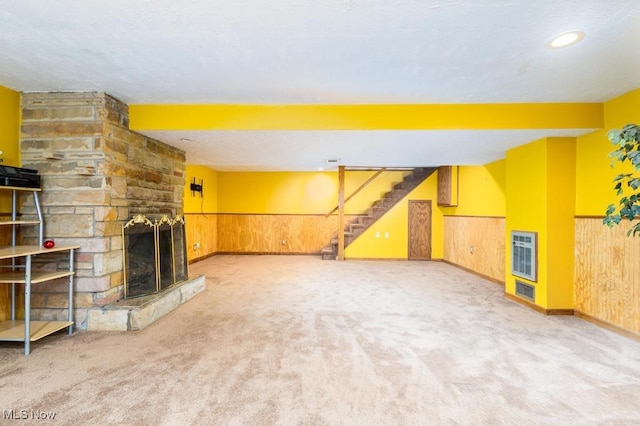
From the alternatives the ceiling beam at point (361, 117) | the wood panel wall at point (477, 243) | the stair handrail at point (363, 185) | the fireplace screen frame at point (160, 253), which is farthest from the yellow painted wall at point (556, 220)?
the fireplace screen frame at point (160, 253)

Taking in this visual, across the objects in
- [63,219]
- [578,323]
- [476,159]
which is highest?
[476,159]

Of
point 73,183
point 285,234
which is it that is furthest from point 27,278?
point 285,234

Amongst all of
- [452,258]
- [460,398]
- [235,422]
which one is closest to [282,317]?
[235,422]

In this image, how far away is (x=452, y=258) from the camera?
6.59 metres

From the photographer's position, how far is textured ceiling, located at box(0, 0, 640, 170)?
170 cm

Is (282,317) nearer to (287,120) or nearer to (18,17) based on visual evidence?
(287,120)

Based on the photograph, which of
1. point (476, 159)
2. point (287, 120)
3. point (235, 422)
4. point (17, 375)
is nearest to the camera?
point (235, 422)

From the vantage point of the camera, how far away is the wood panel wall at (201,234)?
21.4 ft

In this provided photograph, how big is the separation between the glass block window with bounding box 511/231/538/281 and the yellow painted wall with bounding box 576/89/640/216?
0.60 metres

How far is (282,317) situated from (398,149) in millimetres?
2855

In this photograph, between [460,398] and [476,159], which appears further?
[476,159]

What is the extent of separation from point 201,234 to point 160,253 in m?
3.58

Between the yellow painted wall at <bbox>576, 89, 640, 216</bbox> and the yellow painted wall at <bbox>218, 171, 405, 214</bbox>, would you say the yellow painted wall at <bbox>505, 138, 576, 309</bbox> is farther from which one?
the yellow painted wall at <bbox>218, 171, 405, 214</bbox>

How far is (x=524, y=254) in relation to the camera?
3.85m
